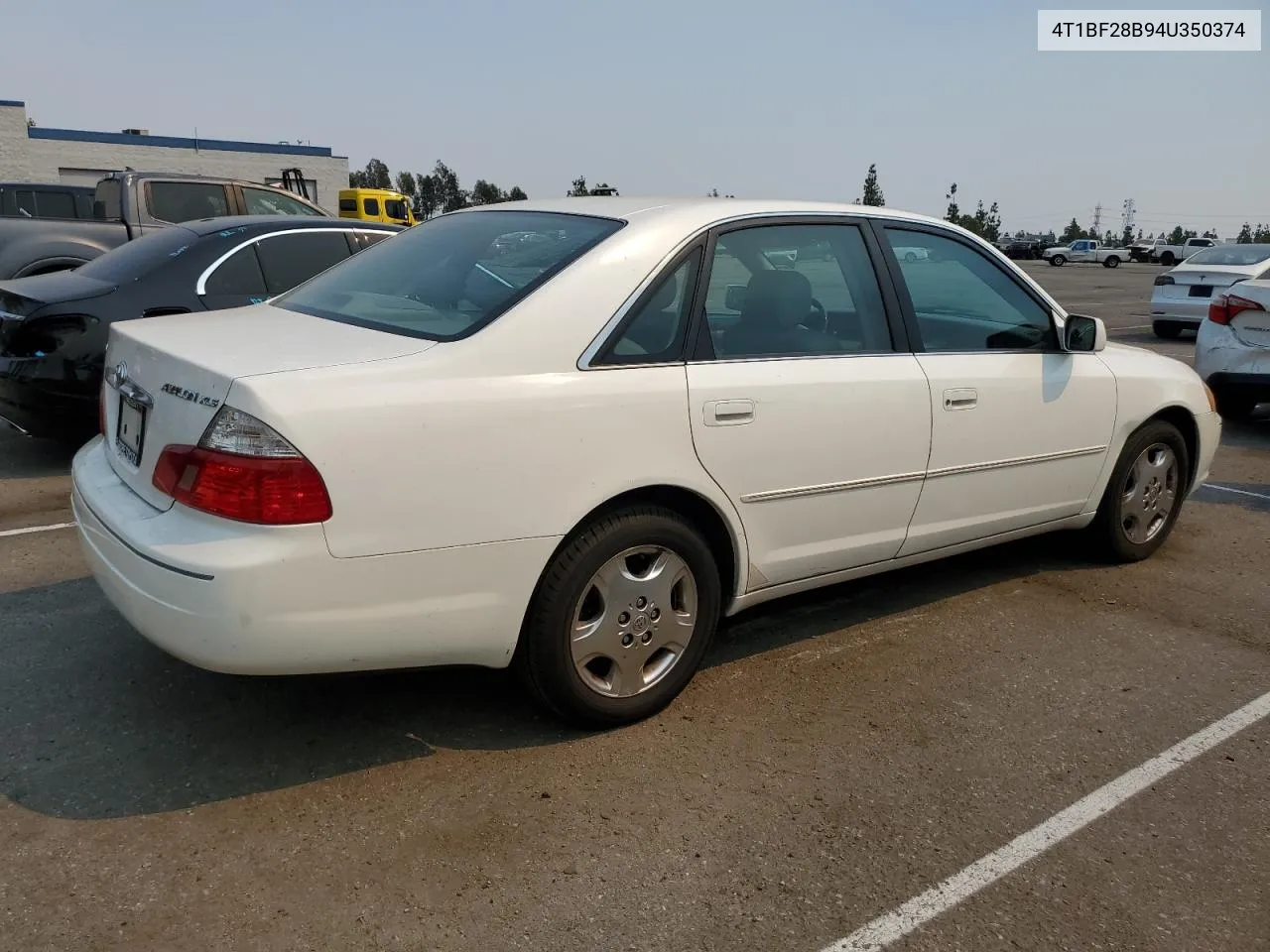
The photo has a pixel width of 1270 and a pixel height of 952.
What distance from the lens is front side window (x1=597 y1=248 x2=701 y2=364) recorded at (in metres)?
3.19

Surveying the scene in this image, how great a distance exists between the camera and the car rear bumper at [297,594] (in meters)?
2.62

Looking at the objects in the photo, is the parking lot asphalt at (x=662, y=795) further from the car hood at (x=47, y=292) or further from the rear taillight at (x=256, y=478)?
the car hood at (x=47, y=292)

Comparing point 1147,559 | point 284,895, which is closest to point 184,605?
point 284,895

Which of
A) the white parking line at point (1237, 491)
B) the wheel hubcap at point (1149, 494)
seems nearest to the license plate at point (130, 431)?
the wheel hubcap at point (1149, 494)

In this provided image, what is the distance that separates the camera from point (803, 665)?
3859mm

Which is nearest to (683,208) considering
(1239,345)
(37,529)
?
(37,529)

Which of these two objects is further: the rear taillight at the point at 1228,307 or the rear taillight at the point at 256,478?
the rear taillight at the point at 1228,307

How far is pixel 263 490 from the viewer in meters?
2.61

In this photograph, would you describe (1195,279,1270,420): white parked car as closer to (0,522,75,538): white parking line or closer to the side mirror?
the side mirror

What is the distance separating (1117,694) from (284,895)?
A: 280 centimetres

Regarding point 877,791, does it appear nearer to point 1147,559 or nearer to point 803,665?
point 803,665

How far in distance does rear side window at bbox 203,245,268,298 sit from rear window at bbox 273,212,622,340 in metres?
2.70

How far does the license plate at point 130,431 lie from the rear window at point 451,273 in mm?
668

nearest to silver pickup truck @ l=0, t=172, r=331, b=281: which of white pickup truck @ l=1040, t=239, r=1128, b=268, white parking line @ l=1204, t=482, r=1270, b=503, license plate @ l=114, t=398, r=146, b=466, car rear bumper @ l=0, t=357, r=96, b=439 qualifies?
car rear bumper @ l=0, t=357, r=96, b=439
